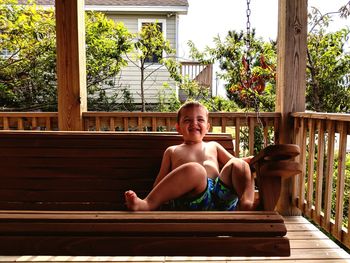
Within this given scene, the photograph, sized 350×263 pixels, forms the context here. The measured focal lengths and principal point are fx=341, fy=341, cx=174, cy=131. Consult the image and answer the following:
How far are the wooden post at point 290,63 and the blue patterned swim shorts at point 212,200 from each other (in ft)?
5.45

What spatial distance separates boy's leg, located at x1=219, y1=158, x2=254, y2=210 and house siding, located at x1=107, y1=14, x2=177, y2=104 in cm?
465

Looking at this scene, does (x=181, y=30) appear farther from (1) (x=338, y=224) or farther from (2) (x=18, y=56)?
Result: (1) (x=338, y=224)

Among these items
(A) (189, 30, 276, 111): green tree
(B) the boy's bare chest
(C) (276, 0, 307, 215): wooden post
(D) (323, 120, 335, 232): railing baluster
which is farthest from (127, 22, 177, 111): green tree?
(B) the boy's bare chest

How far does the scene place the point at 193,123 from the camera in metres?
1.89

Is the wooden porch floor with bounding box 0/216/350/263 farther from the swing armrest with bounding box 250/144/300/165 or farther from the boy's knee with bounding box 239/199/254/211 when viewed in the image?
the swing armrest with bounding box 250/144/300/165

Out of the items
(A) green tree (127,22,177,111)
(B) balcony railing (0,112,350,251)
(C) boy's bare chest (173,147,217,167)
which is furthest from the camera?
(A) green tree (127,22,177,111)

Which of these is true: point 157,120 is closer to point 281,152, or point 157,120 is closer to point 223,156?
point 223,156

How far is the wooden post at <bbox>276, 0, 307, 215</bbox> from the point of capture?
296 cm

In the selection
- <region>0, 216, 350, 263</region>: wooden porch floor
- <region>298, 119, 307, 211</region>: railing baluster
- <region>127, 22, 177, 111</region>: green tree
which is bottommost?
<region>0, 216, 350, 263</region>: wooden porch floor

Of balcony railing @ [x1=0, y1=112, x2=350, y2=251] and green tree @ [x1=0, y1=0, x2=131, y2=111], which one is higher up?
green tree @ [x1=0, y1=0, x2=131, y2=111]

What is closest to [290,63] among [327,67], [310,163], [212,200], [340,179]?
[310,163]

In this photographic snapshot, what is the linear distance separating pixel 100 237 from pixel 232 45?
4.67 m

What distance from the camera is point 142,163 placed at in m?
2.03

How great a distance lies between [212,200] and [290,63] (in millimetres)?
1858
